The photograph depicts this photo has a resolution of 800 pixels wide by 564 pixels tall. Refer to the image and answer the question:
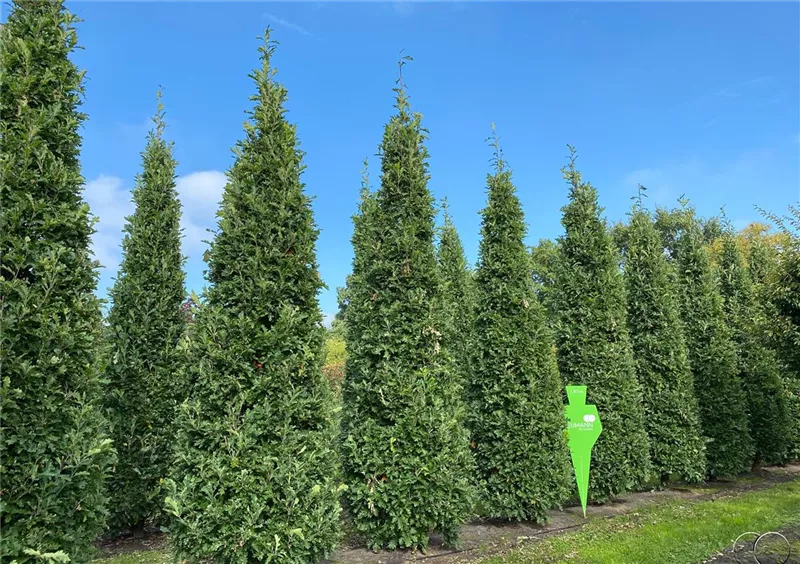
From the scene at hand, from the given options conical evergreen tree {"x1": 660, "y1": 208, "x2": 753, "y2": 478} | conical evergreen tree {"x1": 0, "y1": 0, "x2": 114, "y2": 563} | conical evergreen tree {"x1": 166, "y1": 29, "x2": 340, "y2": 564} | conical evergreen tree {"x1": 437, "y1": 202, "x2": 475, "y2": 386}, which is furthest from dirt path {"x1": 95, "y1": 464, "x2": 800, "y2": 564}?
conical evergreen tree {"x1": 437, "y1": 202, "x2": 475, "y2": 386}

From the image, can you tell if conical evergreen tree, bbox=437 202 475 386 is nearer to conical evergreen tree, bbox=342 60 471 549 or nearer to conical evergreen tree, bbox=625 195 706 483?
conical evergreen tree, bbox=625 195 706 483

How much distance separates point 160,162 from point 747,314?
16350 mm

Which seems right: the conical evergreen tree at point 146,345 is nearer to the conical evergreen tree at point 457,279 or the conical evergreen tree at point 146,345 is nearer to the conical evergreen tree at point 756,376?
the conical evergreen tree at point 457,279

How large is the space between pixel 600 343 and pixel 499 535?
183 inches

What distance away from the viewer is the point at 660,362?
11.7 m

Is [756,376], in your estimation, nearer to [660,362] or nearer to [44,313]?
[660,362]

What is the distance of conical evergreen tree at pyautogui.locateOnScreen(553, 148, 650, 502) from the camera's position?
9845mm

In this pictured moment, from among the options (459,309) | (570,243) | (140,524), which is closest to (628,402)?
(570,243)

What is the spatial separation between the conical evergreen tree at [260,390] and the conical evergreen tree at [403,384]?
1.42 meters

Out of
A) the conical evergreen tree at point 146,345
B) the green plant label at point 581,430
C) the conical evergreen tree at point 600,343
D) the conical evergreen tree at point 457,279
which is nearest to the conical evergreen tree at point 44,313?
the conical evergreen tree at point 146,345

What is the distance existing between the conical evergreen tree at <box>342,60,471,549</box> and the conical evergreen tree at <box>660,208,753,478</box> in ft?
29.6

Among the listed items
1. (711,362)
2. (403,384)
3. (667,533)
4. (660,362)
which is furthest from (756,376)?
(403,384)

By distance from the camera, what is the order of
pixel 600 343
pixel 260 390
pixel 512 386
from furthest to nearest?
pixel 600 343 < pixel 512 386 < pixel 260 390

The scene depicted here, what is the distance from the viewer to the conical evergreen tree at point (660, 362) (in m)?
11.4
